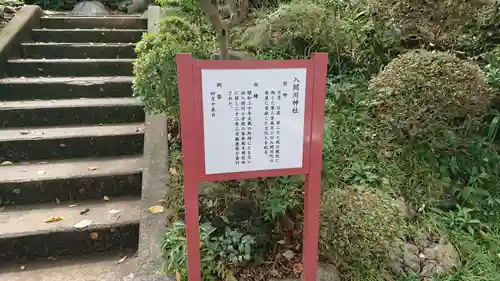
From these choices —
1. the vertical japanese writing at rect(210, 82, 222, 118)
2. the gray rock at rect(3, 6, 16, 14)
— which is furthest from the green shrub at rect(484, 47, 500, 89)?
the gray rock at rect(3, 6, 16, 14)

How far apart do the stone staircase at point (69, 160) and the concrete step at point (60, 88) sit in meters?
0.01

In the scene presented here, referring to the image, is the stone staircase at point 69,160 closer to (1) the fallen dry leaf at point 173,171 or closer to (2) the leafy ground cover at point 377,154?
(1) the fallen dry leaf at point 173,171

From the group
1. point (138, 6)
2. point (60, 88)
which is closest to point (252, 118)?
point (60, 88)

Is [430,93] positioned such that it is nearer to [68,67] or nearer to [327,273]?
[327,273]

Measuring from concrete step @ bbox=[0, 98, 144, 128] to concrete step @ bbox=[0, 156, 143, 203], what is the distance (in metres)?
0.61

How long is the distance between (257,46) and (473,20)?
2187 mm

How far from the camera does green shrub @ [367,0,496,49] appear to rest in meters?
3.60

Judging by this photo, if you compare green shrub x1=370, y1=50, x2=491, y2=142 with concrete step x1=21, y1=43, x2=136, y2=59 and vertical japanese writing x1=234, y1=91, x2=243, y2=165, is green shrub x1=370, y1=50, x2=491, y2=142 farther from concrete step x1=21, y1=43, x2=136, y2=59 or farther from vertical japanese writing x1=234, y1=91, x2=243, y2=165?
concrete step x1=21, y1=43, x2=136, y2=59

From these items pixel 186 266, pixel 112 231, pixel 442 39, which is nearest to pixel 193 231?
pixel 186 266

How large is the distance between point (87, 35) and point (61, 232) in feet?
11.5

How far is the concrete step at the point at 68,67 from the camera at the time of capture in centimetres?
446

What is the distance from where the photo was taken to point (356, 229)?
2.40 metres

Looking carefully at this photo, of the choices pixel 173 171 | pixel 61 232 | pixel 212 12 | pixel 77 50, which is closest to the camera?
pixel 212 12

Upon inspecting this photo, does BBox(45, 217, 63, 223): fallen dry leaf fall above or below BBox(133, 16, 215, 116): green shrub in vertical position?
below
